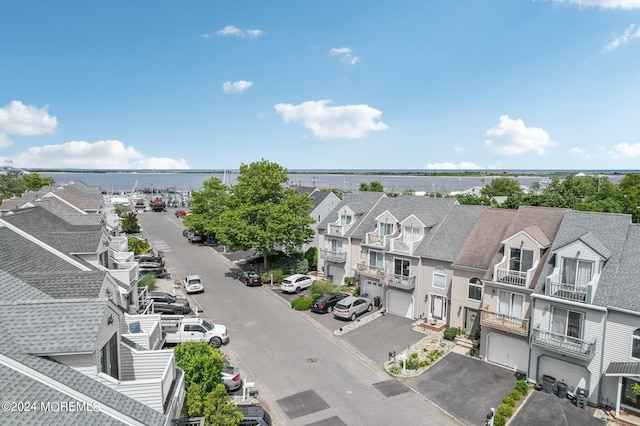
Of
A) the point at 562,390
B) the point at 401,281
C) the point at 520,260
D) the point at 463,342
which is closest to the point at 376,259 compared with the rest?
the point at 401,281

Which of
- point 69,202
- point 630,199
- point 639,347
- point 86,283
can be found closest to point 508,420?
point 639,347

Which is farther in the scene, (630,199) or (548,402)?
Answer: (630,199)

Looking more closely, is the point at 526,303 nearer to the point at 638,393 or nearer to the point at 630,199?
the point at 638,393

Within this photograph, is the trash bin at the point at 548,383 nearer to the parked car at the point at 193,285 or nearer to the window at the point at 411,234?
the window at the point at 411,234

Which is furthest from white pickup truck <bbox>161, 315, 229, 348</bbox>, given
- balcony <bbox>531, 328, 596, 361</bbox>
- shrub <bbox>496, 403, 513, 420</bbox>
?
balcony <bbox>531, 328, 596, 361</bbox>

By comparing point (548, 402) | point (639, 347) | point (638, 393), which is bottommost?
point (548, 402)

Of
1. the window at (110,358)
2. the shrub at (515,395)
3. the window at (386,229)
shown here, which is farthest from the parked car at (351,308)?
the window at (110,358)

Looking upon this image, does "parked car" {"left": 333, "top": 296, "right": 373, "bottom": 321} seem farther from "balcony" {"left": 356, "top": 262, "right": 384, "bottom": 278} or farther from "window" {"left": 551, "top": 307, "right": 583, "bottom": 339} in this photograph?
"window" {"left": 551, "top": 307, "right": 583, "bottom": 339}

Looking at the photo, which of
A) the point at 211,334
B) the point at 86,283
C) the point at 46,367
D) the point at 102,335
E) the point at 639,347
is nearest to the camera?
the point at 46,367
